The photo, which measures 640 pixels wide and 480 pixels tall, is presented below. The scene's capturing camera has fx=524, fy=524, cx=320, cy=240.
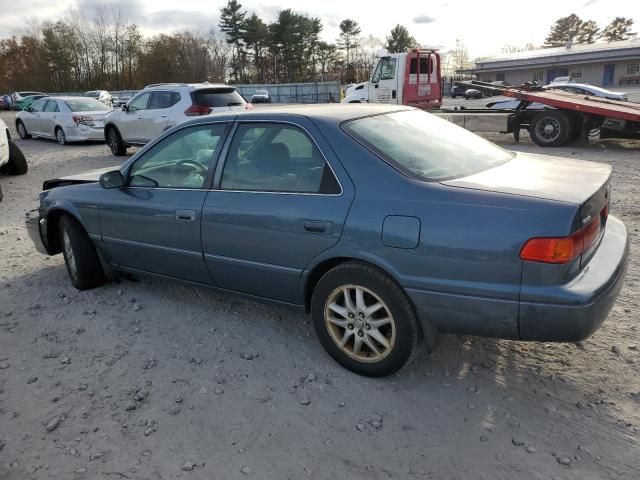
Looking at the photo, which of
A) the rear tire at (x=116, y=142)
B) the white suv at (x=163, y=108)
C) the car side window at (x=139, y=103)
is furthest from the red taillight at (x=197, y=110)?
the rear tire at (x=116, y=142)

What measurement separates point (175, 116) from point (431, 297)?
33.4 ft

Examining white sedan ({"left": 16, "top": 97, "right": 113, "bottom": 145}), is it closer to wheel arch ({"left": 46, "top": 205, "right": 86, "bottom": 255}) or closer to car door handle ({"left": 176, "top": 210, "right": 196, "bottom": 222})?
wheel arch ({"left": 46, "top": 205, "right": 86, "bottom": 255})

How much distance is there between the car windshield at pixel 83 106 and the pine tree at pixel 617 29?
82.1 metres

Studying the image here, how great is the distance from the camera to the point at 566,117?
1173 cm

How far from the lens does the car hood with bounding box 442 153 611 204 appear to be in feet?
8.52

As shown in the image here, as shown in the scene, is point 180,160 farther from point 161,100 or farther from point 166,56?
point 166,56

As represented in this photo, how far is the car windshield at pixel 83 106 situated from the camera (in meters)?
15.2

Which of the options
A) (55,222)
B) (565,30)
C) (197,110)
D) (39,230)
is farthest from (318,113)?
(565,30)

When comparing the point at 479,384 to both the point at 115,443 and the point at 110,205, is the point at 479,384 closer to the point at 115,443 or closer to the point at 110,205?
the point at 115,443

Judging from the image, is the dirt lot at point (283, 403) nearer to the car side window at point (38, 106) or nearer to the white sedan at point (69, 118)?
the white sedan at point (69, 118)

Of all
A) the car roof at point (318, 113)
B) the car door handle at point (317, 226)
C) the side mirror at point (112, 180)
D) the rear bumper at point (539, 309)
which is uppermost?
the car roof at point (318, 113)

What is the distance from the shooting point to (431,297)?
8.79 ft

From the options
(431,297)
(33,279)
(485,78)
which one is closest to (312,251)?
(431,297)

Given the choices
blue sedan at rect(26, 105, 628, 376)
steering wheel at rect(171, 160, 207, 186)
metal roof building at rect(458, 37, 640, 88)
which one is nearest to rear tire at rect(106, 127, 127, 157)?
blue sedan at rect(26, 105, 628, 376)
